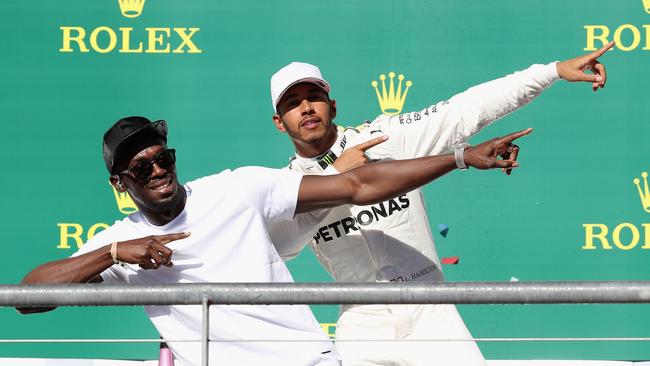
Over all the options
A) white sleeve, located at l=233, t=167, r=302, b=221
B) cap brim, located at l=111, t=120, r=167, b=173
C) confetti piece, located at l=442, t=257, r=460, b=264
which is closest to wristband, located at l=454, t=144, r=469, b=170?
white sleeve, located at l=233, t=167, r=302, b=221

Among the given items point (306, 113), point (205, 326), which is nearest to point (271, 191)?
point (306, 113)

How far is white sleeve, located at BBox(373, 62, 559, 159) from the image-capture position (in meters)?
3.47

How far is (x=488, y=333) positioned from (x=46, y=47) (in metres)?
1.95

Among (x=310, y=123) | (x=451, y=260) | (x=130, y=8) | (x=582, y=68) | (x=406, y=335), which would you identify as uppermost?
(x=130, y=8)

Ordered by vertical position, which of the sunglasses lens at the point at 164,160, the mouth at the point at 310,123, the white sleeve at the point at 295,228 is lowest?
the white sleeve at the point at 295,228

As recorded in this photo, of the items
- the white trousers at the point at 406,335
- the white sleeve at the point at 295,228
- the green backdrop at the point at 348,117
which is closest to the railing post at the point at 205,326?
the white sleeve at the point at 295,228

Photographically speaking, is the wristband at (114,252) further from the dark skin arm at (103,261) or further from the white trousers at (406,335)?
the white trousers at (406,335)

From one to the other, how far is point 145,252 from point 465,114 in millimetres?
1246

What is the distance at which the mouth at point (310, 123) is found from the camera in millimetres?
3510

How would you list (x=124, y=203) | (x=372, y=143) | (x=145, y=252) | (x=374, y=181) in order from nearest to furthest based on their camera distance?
(x=145, y=252) < (x=374, y=181) < (x=372, y=143) < (x=124, y=203)

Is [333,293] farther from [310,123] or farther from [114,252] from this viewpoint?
[310,123]

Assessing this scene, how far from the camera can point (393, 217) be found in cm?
355

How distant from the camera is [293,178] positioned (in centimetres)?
299

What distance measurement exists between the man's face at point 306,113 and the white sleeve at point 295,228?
36 centimetres
